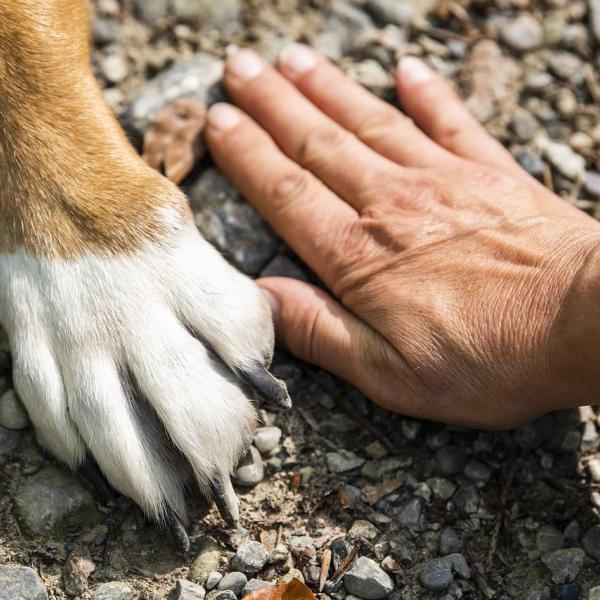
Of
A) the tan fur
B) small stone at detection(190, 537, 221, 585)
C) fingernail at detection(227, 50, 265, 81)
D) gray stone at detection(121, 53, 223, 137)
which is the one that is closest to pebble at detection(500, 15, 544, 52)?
fingernail at detection(227, 50, 265, 81)

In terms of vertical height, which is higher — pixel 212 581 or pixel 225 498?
pixel 225 498

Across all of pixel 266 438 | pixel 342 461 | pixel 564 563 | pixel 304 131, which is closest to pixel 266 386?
pixel 266 438

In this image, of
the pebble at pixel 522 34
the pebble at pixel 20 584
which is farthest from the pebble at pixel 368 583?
the pebble at pixel 522 34

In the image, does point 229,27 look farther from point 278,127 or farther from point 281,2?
point 278,127

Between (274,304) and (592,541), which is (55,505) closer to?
(274,304)

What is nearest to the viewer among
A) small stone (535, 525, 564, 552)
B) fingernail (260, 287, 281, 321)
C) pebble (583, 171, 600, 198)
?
small stone (535, 525, 564, 552)

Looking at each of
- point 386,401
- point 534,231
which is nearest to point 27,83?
point 386,401

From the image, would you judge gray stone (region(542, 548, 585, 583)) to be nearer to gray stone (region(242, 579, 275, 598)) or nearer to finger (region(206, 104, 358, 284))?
gray stone (region(242, 579, 275, 598))
